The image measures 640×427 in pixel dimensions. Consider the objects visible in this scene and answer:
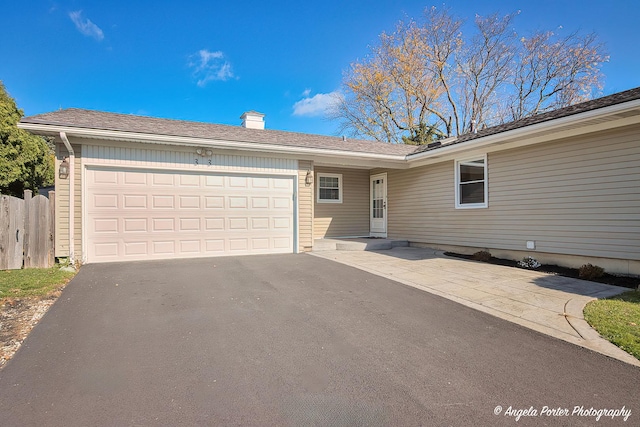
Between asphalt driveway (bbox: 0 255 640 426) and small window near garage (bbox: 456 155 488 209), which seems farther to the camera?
small window near garage (bbox: 456 155 488 209)

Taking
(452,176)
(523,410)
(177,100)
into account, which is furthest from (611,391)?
(177,100)

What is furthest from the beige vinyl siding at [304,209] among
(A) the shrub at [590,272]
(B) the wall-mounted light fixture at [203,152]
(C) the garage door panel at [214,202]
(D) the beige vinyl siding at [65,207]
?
(A) the shrub at [590,272]

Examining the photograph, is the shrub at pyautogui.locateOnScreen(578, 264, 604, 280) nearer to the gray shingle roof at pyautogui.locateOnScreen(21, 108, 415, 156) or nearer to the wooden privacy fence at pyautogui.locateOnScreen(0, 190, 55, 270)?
the gray shingle roof at pyautogui.locateOnScreen(21, 108, 415, 156)

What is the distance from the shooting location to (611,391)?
221cm

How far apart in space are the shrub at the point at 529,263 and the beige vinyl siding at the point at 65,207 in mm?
9844

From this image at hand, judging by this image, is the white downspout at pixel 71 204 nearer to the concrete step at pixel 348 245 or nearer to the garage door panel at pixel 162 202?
the garage door panel at pixel 162 202

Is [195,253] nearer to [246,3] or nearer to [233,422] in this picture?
[233,422]

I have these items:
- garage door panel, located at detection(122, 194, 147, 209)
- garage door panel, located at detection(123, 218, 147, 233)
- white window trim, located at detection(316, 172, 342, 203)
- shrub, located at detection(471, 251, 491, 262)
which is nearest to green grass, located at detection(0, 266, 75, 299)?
garage door panel, located at detection(123, 218, 147, 233)

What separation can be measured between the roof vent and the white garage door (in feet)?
12.5

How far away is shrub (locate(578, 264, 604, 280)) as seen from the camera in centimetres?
580

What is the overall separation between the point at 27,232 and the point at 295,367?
6.77 meters

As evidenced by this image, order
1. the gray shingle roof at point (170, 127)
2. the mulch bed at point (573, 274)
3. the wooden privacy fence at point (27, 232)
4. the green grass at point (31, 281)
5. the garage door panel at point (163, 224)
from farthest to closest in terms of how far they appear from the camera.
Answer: the garage door panel at point (163, 224)
the gray shingle roof at point (170, 127)
the wooden privacy fence at point (27, 232)
the mulch bed at point (573, 274)
the green grass at point (31, 281)

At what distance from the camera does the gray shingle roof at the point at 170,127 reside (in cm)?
667

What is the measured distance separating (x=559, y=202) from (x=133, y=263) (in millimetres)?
9494
